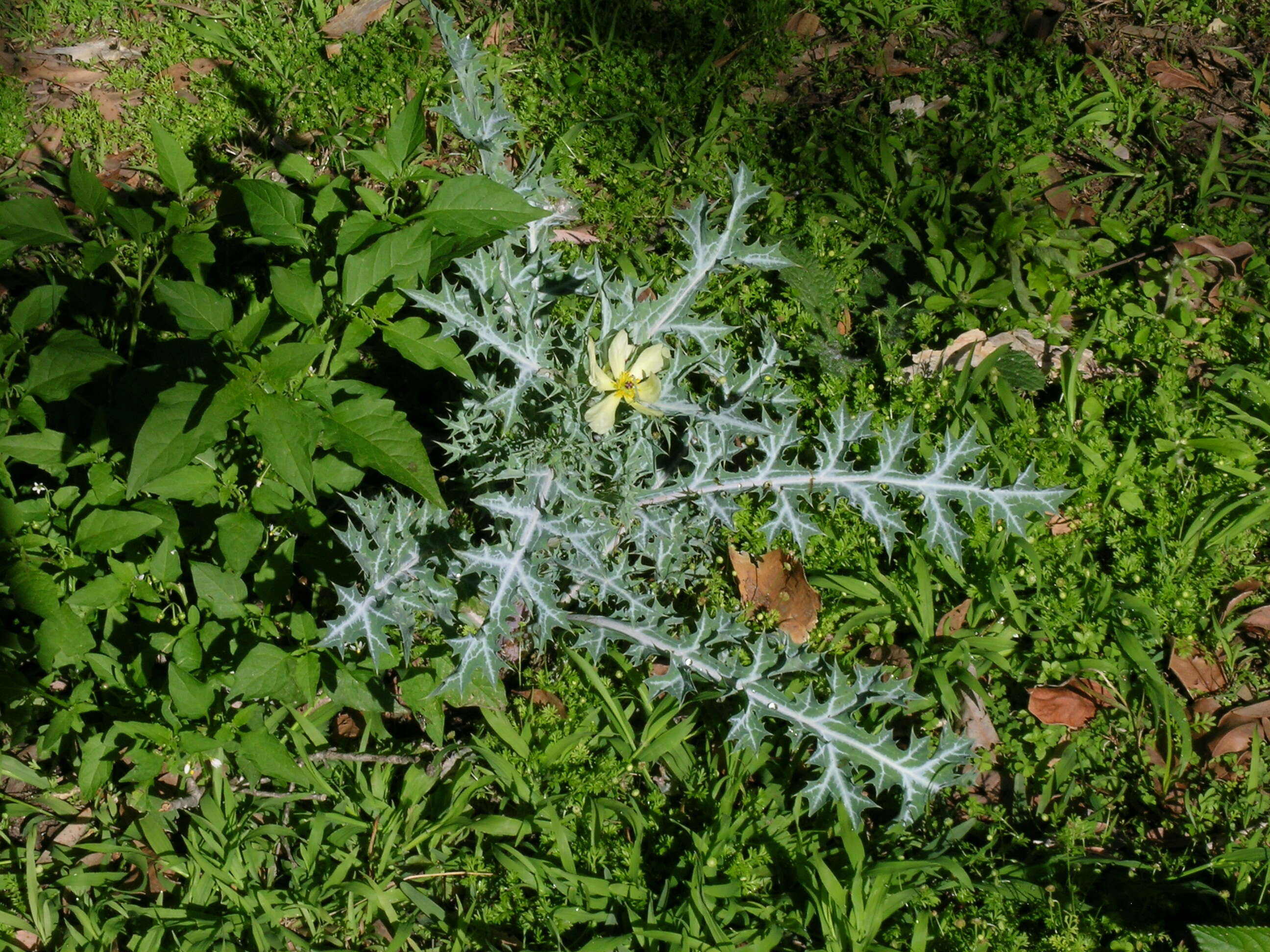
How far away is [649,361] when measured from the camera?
6.89ft

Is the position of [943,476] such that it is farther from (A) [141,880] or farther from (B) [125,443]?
(A) [141,880]

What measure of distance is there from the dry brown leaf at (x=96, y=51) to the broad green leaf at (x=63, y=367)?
1.95 metres

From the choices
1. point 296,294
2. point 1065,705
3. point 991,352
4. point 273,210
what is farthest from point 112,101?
point 1065,705

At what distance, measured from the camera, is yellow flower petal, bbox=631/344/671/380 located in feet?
6.86

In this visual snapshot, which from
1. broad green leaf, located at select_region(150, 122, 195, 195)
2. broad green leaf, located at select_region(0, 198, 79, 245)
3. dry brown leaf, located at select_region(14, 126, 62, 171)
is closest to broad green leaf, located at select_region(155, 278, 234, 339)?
broad green leaf, located at select_region(0, 198, 79, 245)

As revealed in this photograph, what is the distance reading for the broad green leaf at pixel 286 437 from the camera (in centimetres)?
198

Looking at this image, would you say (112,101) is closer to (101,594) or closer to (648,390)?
(101,594)

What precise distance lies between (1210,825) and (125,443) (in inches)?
122

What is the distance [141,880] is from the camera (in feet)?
8.25

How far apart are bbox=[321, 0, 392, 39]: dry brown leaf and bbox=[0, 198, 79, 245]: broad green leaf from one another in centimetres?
166

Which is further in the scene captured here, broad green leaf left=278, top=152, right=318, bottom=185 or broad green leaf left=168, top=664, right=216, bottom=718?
broad green leaf left=278, top=152, right=318, bottom=185

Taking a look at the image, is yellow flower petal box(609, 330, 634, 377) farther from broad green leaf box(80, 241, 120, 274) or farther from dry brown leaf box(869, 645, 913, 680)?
broad green leaf box(80, 241, 120, 274)

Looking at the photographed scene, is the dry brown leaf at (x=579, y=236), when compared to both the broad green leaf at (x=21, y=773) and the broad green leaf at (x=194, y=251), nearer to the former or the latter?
the broad green leaf at (x=194, y=251)

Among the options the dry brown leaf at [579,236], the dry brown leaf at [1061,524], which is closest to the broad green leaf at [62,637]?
the dry brown leaf at [579,236]
